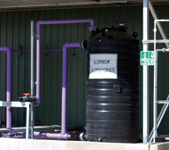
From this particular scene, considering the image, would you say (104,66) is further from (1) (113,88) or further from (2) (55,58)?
(2) (55,58)

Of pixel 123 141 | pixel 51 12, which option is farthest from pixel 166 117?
pixel 51 12

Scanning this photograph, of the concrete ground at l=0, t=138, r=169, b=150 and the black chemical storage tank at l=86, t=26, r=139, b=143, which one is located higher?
the black chemical storage tank at l=86, t=26, r=139, b=143

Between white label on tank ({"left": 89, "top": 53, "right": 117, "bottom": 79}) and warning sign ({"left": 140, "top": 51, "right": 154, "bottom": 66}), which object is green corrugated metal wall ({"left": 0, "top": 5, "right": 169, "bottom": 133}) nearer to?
white label on tank ({"left": 89, "top": 53, "right": 117, "bottom": 79})

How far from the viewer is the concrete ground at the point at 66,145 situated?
8.61 m

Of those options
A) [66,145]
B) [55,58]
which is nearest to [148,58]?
[66,145]

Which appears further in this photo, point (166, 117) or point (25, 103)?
point (166, 117)

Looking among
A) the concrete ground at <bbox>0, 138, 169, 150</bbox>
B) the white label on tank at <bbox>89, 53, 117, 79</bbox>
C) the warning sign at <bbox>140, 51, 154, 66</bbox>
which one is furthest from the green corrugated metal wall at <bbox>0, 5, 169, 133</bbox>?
the warning sign at <bbox>140, 51, 154, 66</bbox>

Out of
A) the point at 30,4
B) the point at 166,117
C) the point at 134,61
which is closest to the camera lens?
the point at 134,61

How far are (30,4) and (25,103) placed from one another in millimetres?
5099

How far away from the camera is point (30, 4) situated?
13.9 m

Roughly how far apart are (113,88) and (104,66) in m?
0.49

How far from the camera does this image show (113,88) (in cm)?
928

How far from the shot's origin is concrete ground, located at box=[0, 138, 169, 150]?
8.61 metres

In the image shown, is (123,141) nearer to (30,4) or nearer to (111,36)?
(111,36)
